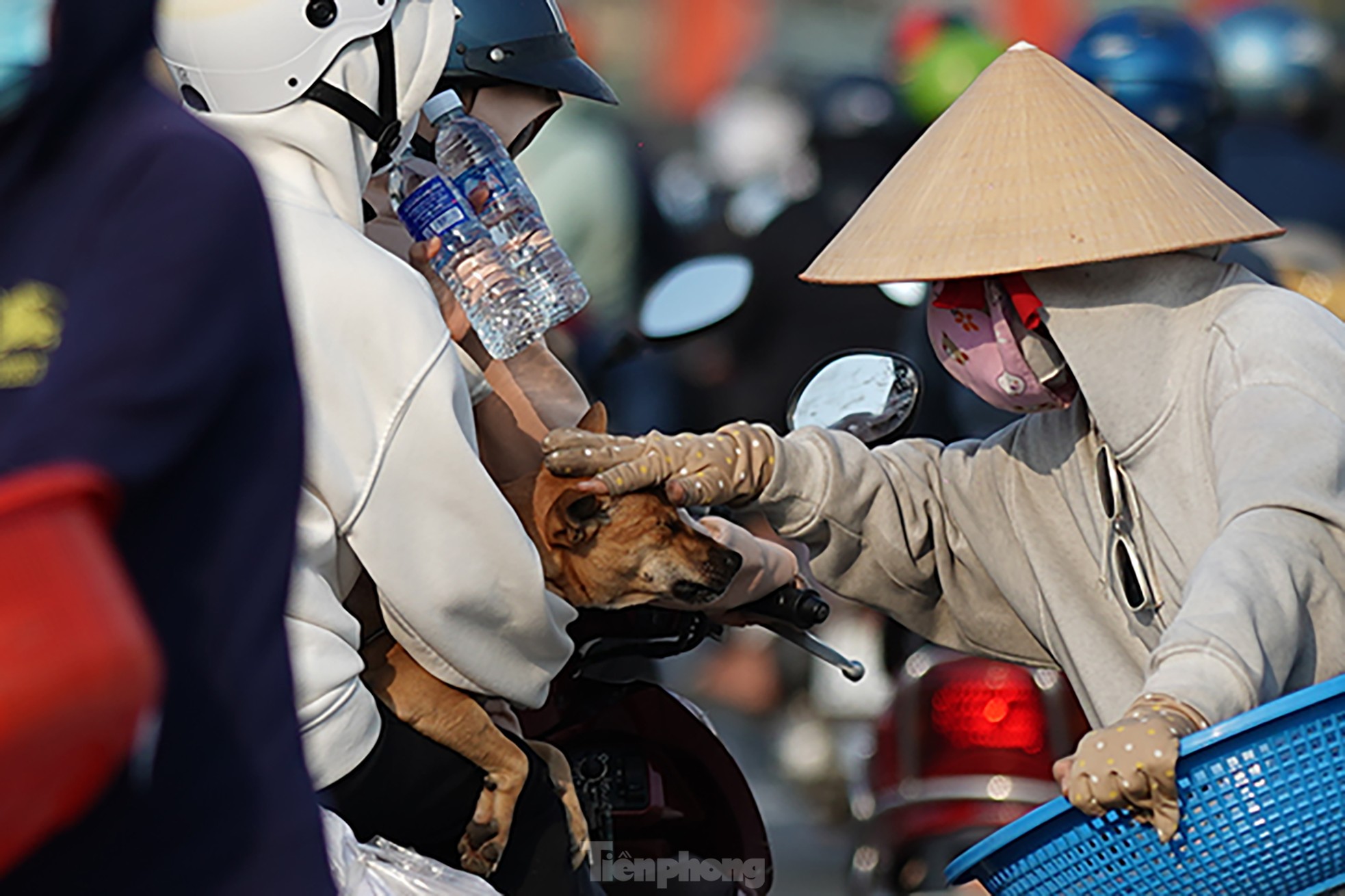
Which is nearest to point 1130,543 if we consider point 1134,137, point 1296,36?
point 1134,137

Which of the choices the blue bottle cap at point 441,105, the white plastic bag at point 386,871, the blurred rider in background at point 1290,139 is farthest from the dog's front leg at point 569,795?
the blurred rider in background at point 1290,139

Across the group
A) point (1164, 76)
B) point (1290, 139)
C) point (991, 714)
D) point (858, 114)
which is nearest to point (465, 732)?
point (991, 714)

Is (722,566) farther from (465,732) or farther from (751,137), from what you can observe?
(751,137)

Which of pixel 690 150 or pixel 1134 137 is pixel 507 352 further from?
pixel 690 150

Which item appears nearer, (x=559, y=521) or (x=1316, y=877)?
(x=1316, y=877)

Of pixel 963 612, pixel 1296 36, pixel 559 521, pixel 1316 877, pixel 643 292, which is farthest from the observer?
pixel 1296 36

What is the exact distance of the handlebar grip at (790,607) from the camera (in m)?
3.72

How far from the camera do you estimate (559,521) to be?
11.0 feet

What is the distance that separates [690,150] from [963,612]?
1630 centimetres

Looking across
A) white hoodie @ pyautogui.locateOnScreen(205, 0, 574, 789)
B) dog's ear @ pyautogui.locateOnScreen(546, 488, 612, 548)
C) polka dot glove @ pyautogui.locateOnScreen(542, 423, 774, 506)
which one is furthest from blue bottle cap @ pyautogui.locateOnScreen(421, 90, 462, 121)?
dog's ear @ pyautogui.locateOnScreen(546, 488, 612, 548)

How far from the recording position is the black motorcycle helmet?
3.86 metres

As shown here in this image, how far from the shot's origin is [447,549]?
293cm

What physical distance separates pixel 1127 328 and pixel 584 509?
0.91m

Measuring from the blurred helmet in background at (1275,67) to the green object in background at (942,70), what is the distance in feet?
3.94
